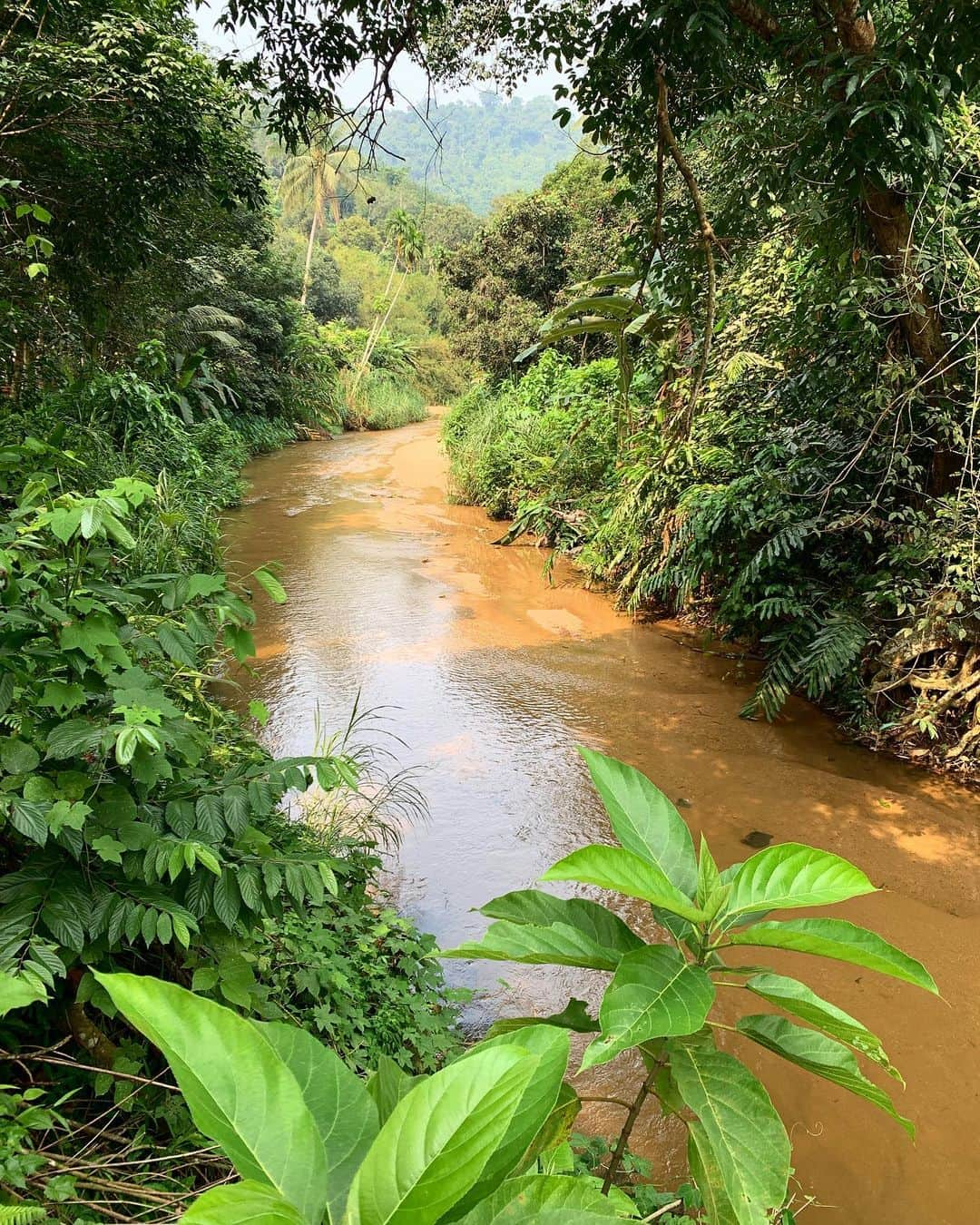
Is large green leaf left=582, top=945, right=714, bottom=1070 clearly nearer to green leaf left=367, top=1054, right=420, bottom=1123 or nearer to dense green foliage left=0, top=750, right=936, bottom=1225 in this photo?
dense green foliage left=0, top=750, right=936, bottom=1225

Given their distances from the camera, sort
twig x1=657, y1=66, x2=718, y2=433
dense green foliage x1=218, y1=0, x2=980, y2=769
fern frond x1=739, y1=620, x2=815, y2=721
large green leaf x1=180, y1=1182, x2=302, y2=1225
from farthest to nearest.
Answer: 1. fern frond x1=739, y1=620, x2=815, y2=721
2. dense green foliage x1=218, y1=0, x2=980, y2=769
3. twig x1=657, y1=66, x2=718, y2=433
4. large green leaf x1=180, y1=1182, x2=302, y2=1225

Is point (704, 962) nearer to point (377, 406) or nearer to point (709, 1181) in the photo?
point (709, 1181)

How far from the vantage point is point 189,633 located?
1.61 m

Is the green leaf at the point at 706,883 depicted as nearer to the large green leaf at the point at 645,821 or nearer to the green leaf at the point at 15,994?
the large green leaf at the point at 645,821

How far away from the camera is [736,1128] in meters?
0.79

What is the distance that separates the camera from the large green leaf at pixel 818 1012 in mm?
752

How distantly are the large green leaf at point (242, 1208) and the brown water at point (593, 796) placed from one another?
59.6 inches

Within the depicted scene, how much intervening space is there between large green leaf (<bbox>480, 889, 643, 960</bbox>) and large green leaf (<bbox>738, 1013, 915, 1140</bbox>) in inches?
6.2

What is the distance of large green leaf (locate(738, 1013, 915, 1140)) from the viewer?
79cm

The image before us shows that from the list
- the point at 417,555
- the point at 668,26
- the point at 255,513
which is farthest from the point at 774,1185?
the point at 255,513

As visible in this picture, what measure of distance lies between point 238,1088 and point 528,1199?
0.22m

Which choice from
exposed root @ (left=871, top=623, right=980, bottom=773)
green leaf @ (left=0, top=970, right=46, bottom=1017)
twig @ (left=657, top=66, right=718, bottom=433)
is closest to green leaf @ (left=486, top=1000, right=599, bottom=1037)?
green leaf @ (left=0, top=970, right=46, bottom=1017)

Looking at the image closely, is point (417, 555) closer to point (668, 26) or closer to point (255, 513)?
point (255, 513)

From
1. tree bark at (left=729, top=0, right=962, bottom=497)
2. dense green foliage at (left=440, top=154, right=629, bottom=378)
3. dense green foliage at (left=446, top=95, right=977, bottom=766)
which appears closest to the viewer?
tree bark at (left=729, top=0, right=962, bottom=497)
